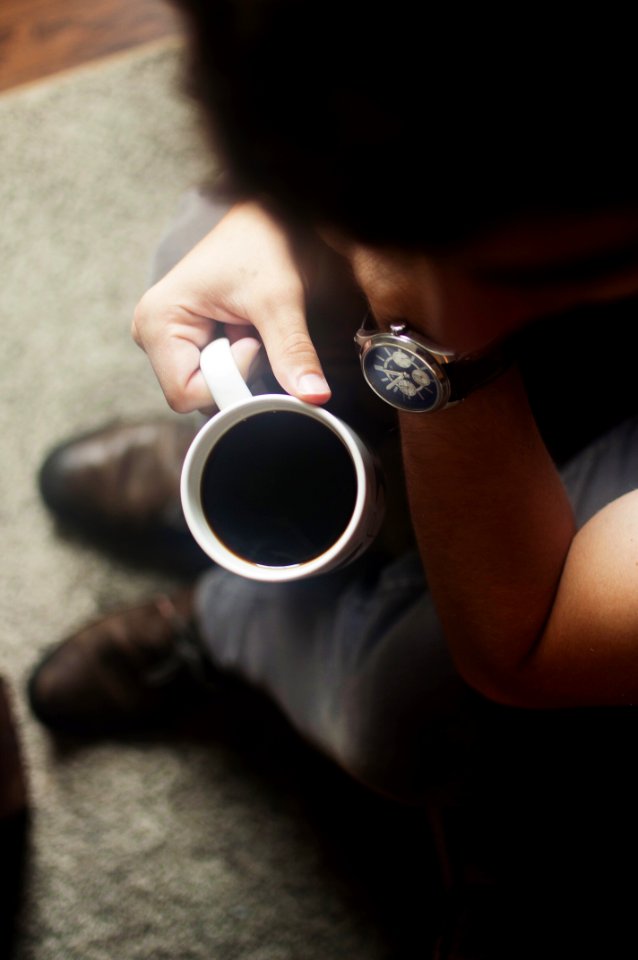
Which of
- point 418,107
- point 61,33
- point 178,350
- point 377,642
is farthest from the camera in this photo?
point 61,33

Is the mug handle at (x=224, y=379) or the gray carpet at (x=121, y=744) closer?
the mug handle at (x=224, y=379)

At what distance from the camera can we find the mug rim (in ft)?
1.86

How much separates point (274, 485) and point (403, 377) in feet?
0.47

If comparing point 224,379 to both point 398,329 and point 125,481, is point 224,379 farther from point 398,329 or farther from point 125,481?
point 125,481

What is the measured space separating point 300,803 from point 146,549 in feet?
1.55

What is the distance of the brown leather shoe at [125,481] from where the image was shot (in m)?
1.25

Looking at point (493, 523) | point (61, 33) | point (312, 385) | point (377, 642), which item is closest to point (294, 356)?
point (312, 385)

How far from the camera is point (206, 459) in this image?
595mm

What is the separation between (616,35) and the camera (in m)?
0.32

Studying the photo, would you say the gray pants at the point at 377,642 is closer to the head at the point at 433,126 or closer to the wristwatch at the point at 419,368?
the wristwatch at the point at 419,368

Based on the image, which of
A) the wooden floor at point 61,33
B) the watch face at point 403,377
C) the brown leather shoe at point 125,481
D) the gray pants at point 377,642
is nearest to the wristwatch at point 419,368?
the watch face at point 403,377

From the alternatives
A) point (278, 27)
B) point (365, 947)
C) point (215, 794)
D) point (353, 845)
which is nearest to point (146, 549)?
point (215, 794)

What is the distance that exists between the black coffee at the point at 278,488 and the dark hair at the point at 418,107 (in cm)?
23

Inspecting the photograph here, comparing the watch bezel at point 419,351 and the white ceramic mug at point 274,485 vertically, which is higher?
the watch bezel at point 419,351
